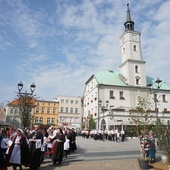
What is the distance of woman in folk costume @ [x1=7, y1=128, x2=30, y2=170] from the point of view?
8.41m

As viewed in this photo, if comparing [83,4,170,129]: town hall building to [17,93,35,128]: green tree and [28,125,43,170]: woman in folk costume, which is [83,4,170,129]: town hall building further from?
[28,125,43,170]: woman in folk costume

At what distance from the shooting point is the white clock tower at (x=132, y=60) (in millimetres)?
48625

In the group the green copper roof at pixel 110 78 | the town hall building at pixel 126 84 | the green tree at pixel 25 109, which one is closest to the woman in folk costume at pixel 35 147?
the green tree at pixel 25 109

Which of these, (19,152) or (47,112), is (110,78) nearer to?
(47,112)

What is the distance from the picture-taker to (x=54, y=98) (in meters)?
86.8

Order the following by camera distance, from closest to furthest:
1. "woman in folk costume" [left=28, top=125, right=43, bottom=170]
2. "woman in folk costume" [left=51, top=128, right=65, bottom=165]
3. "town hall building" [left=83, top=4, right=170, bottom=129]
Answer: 1. "woman in folk costume" [left=28, top=125, right=43, bottom=170]
2. "woman in folk costume" [left=51, top=128, right=65, bottom=165]
3. "town hall building" [left=83, top=4, right=170, bottom=129]

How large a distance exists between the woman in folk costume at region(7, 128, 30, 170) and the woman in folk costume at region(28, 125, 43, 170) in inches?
9.7

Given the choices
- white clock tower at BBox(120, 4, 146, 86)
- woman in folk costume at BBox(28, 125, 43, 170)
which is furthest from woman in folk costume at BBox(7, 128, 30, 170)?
white clock tower at BBox(120, 4, 146, 86)

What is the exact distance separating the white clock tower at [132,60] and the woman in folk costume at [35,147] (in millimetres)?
40890

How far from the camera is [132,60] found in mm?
48594

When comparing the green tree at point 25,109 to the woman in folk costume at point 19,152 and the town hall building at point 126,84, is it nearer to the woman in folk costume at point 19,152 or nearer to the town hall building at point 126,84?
the woman in folk costume at point 19,152

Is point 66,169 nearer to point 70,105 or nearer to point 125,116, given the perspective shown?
point 125,116

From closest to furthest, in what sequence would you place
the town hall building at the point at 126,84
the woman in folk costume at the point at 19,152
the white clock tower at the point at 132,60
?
the woman in folk costume at the point at 19,152 → the town hall building at the point at 126,84 → the white clock tower at the point at 132,60

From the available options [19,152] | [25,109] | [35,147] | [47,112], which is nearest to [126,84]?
[25,109]
